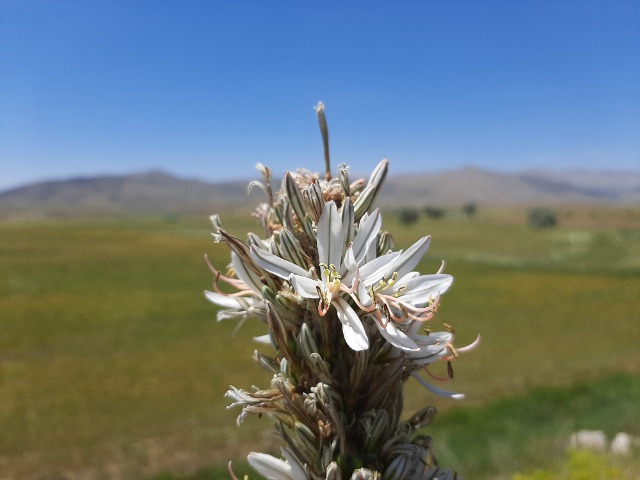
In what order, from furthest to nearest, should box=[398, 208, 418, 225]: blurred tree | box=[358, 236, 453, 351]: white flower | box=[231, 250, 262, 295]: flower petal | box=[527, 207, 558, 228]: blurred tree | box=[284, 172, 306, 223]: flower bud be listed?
box=[398, 208, 418, 225]: blurred tree
box=[527, 207, 558, 228]: blurred tree
box=[231, 250, 262, 295]: flower petal
box=[284, 172, 306, 223]: flower bud
box=[358, 236, 453, 351]: white flower

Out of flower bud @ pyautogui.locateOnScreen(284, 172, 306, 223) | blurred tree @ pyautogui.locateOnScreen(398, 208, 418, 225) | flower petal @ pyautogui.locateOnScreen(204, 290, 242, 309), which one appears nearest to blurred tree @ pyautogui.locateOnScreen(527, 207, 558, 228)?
blurred tree @ pyautogui.locateOnScreen(398, 208, 418, 225)

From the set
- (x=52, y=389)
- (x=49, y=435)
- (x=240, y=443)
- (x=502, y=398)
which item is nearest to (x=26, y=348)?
(x=52, y=389)

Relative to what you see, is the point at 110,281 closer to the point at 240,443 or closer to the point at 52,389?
the point at 52,389

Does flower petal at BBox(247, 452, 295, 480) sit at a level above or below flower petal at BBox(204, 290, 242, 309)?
below

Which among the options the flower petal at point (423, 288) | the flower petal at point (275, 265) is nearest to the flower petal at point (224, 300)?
the flower petal at point (275, 265)

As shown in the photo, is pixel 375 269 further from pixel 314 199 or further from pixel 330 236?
pixel 314 199

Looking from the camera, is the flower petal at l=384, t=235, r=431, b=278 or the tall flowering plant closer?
the tall flowering plant

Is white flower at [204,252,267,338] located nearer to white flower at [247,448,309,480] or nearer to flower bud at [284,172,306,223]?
flower bud at [284,172,306,223]

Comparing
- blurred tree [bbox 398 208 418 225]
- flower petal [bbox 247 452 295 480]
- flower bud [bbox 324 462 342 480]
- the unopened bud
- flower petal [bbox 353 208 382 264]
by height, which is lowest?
blurred tree [bbox 398 208 418 225]

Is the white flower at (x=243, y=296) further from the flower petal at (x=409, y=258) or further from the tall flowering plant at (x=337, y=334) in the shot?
the flower petal at (x=409, y=258)

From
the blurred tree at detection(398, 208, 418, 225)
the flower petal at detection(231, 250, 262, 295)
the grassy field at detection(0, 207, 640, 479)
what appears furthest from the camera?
the blurred tree at detection(398, 208, 418, 225)
